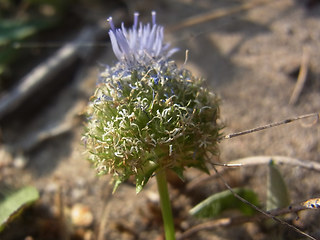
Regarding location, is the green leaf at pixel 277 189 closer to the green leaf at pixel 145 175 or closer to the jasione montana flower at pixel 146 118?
the jasione montana flower at pixel 146 118

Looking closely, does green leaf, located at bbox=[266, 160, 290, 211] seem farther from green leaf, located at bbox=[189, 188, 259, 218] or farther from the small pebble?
the small pebble

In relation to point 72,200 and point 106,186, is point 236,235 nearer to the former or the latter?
point 106,186

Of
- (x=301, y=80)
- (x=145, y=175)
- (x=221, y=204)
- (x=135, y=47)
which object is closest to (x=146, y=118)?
(x=145, y=175)

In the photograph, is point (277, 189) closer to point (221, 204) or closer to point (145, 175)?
point (221, 204)

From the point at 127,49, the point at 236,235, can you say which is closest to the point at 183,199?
the point at 236,235

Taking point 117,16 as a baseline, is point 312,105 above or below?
below

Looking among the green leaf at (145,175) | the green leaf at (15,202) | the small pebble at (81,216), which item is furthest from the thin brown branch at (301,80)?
the green leaf at (15,202)
